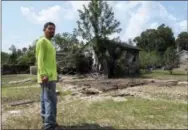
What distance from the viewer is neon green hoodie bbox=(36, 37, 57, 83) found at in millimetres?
5152

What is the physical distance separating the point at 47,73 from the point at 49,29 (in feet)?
2.48

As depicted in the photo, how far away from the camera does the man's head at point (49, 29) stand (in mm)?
5281

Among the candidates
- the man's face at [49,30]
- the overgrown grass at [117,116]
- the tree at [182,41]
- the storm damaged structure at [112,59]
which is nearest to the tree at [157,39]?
the tree at [182,41]

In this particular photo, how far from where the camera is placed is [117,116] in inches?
257

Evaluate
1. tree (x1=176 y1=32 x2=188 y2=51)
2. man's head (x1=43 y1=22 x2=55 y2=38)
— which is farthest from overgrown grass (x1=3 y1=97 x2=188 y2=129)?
tree (x1=176 y1=32 x2=188 y2=51)

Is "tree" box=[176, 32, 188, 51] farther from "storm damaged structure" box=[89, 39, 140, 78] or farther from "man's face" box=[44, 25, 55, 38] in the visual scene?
"man's face" box=[44, 25, 55, 38]

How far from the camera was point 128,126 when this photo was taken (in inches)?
221

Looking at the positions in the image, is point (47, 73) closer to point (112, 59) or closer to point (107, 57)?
point (107, 57)

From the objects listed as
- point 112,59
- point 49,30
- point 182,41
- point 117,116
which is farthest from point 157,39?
point 49,30

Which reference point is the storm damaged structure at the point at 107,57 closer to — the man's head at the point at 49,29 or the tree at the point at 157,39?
the man's head at the point at 49,29

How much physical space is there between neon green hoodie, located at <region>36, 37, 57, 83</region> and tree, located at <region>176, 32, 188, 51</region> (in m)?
71.1

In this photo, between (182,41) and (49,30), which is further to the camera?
(182,41)

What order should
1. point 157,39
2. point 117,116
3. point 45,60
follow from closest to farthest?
point 45,60
point 117,116
point 157,39

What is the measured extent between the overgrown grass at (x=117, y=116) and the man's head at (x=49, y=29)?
5.44 ft
